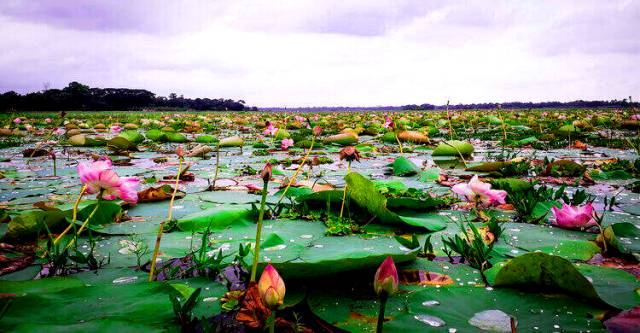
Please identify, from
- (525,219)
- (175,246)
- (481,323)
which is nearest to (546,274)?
(481,323)

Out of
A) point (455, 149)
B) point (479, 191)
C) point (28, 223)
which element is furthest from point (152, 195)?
point (455, 149)

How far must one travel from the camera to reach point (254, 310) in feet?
2.62

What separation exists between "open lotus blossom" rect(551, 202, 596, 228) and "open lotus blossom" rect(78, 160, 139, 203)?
1.64 m

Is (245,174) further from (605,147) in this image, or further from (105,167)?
(605,147)

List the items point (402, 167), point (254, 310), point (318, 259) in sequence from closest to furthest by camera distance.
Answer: point (254, 310)
point (318, 259)
point (402, 167)

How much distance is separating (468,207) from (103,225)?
1760 mm

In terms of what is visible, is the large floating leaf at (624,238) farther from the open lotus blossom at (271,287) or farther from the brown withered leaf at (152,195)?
the brown withered leaf at (152,195)

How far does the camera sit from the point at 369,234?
5.15 ft

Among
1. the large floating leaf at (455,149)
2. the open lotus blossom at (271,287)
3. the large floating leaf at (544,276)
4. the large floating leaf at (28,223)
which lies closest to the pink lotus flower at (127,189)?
the large floating leaf at (28,223)

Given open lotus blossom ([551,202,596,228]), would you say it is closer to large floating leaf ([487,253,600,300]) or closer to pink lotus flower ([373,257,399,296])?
large floating leaf ([487,253,600,300])

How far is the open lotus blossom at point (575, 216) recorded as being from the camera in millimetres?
1501

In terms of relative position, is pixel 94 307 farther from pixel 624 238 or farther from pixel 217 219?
pixel 624 238

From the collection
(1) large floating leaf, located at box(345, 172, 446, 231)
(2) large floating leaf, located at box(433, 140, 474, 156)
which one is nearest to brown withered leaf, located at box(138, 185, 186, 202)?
(1) large floating leaf, located at box(345, 172, 446, 231)

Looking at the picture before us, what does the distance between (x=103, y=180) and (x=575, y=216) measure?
1.72 meters
